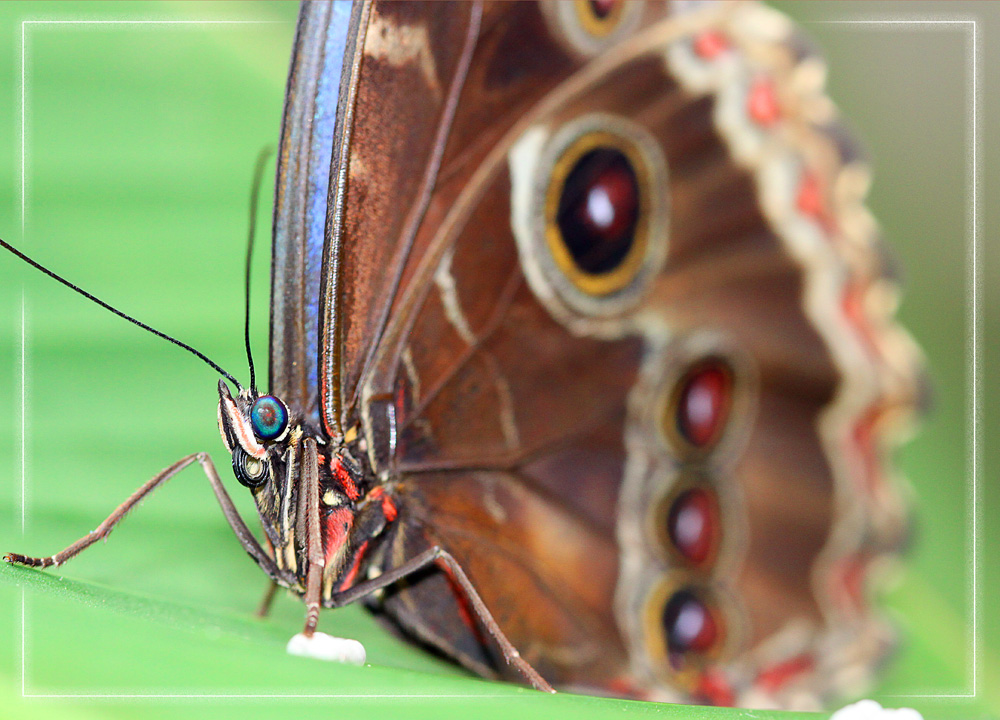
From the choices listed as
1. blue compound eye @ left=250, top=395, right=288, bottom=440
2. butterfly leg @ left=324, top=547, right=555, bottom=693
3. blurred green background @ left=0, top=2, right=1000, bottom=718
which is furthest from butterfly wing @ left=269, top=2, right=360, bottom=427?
blurred green background @ left=0, top=2, right=1000, bottom=718

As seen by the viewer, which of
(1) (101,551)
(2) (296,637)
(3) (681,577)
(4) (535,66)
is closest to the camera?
(2) (296,637)

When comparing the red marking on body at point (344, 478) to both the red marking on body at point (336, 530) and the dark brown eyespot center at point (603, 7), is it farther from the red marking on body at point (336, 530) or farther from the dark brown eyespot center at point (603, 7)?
the dark brown eyespot center at point (603, 7)

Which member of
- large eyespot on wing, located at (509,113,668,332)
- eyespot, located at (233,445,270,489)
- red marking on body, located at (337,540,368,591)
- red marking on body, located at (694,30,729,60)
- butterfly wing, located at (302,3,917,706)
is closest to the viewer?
eyespot, located at (233,445,270,489)

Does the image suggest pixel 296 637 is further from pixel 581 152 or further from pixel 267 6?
pixel 267 6

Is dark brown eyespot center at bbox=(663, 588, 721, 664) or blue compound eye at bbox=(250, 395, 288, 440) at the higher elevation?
blue compound eye at bbox=(250, 395, 288, 440)

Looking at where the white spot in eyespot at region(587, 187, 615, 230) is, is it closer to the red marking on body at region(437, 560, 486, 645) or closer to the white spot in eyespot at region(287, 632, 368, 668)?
the red marking on body at region(437, 560, 486, 645)

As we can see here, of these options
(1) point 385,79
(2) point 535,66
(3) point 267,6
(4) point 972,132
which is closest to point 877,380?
(4) point 972,132

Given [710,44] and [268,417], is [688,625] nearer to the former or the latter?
[268,417]
